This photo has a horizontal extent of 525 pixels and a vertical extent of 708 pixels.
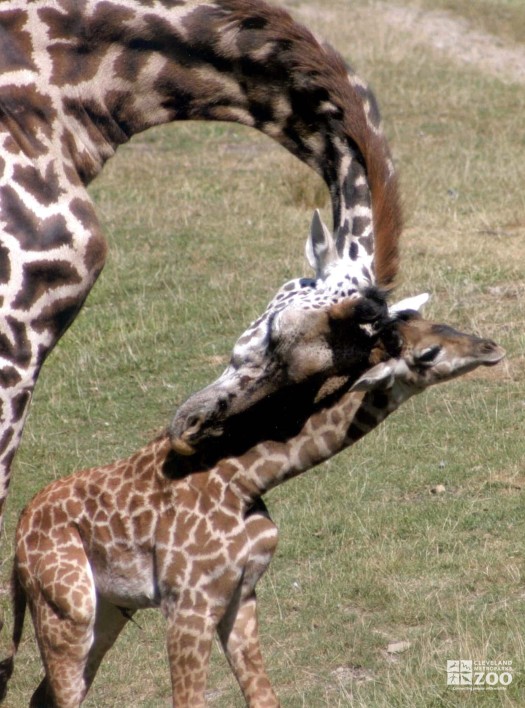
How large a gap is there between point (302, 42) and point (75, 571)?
2212 mm

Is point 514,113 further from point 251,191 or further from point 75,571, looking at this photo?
point 75,571

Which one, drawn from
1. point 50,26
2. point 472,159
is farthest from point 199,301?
point 50,26

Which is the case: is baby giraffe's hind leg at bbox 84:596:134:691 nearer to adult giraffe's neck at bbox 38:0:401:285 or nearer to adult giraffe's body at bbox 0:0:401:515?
adult giraffe's body at bbox 0:0:401:515

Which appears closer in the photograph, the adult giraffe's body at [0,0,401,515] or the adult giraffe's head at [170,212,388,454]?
the adult giraffe's body at [0,0,401,515]

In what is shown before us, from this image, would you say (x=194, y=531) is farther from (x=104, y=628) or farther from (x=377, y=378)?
(x=377, y=378)

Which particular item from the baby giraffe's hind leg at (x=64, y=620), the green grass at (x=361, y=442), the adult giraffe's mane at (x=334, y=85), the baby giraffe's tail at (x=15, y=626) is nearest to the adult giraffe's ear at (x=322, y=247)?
the adult giraffe's mane at (x=334, y=85)

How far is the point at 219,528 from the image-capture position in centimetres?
500

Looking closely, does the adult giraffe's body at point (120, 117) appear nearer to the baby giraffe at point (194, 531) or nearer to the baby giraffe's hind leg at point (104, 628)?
the baby giraffe at point (194, 531)

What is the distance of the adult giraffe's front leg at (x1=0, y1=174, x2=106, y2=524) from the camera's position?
14.1ft

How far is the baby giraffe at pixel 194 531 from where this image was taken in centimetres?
487

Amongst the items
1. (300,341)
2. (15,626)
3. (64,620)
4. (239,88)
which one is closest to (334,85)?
(239,88)

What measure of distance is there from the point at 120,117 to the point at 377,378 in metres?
1.34

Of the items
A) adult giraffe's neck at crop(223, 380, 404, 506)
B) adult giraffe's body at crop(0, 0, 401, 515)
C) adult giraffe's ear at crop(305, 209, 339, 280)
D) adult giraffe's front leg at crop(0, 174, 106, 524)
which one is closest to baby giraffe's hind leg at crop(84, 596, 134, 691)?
adult giraffe's neck at crop(223, 380, 404, 506)

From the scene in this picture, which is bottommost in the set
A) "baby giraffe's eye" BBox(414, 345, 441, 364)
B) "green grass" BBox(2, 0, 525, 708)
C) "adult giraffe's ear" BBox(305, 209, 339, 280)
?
"green grass" BBox(2, 0, 525, 708)
